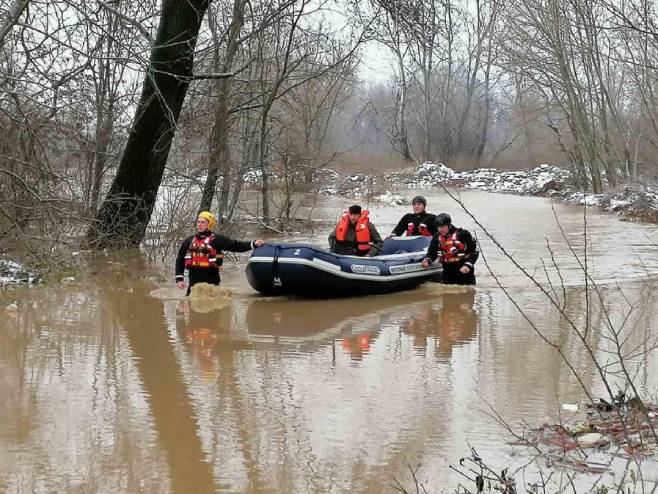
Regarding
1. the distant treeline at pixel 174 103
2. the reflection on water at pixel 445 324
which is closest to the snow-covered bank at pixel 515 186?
the distant treeline at pixel 174 103

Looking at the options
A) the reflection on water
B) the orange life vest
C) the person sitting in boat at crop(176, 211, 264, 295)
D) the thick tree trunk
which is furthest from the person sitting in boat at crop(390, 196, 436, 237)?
the thick tree trunk

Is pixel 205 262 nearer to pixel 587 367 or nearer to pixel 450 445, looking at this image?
pixel 587 367

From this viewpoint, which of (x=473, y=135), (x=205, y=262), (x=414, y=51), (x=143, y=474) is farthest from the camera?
(x=473, y=135)

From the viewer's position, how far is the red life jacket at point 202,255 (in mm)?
9680

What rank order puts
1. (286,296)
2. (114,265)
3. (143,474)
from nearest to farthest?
(143,474), (286,296), (114,265)

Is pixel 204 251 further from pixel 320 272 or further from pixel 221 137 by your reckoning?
pixel 221 137

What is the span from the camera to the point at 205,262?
32.2 ft

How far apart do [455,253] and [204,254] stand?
3.43m

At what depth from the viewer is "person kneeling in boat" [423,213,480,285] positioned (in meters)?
11.2

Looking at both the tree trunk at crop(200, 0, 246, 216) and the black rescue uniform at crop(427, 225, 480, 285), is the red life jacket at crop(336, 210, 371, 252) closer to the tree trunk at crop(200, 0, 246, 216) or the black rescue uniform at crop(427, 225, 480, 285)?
the black rescue uniform at crop(427, 225, 480, 285)

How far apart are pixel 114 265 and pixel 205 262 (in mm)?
3044

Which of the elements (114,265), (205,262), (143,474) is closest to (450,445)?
(143,474)

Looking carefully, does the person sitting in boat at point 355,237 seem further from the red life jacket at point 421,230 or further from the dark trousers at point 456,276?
the red life jacket at point 421,230

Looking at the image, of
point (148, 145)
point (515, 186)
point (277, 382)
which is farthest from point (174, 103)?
point (515, 186)
